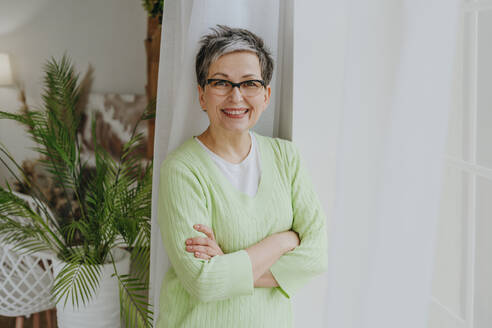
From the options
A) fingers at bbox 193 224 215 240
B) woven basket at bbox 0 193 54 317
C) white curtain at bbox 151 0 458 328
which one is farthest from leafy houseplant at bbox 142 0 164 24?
fingers at bbox 193 224 215 240

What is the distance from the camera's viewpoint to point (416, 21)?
0.71 meters

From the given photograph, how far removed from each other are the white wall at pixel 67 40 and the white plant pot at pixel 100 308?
4.55 ft

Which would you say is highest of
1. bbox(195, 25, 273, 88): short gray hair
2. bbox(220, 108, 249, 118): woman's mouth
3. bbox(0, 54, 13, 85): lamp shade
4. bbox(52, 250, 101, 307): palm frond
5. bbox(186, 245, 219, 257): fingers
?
bbox(0, 54, 13, 85): lamp shade

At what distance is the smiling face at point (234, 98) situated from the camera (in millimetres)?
1033

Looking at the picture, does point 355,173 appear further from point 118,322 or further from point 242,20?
point 118,322

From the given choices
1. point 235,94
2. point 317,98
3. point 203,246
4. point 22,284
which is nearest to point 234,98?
point 235,94

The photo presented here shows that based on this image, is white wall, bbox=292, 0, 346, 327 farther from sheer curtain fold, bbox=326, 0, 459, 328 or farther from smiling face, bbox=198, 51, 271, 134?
sheer curtain fold, bbox=326, 0, 459, 328

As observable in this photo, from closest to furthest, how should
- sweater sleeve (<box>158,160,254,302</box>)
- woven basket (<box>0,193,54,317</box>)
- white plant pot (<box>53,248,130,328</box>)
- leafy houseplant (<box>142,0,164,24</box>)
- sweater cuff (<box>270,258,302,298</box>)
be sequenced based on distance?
sweater sleeve (<box>158,160,254,302</box>), sweater cuff (<box>270,258,302,298</box>), white plant pot (<box>53,248,130,328</box>), woven basket (<box>0,193,54,317</box>), leafy houseplant (<box>142,0,164,24</box>)

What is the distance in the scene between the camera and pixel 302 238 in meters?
1.12

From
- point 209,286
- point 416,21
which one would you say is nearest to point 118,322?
point 209,286

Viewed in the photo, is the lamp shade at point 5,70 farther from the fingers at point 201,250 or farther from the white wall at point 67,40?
the fingers at point 201,250

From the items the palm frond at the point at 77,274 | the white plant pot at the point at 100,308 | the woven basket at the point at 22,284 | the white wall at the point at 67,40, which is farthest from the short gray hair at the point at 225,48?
the white wall at the point at 67,40

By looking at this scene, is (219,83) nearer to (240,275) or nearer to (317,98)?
(317,98)

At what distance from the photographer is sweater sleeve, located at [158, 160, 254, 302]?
0.96 meters
